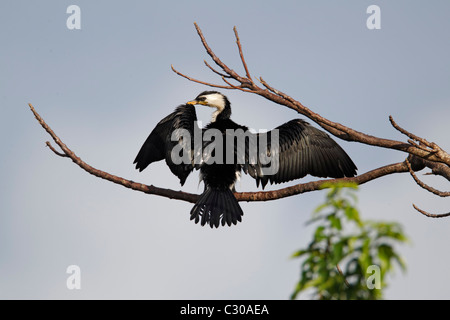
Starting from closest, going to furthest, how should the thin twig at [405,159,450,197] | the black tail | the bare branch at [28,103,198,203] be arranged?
the thin twig at [405,159,450,197] < the bare branch at [28,103,198,203] < the black tail

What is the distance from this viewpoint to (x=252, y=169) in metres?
7.45

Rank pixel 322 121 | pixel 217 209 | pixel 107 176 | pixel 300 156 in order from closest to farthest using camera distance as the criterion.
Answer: pixel 322 121, pixel 107 176, pixel 217 209, pixel 300 156

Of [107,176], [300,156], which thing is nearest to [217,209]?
[107,176]

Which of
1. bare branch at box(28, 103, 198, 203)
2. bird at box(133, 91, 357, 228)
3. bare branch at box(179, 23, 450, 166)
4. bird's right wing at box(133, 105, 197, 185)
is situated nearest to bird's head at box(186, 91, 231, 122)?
bird at box(133, 91, 357, 228)

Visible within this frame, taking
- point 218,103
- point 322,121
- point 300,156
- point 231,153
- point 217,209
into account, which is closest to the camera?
point 322,121

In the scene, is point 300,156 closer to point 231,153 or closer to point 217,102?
point 231,153

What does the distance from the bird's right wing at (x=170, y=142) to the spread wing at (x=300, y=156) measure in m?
0.96

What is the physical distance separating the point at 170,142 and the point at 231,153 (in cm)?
103

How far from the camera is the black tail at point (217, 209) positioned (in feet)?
21.7

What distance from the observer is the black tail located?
6621mm

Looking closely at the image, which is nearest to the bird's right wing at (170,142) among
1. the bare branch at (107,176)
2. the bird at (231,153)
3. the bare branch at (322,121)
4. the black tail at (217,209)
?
the bird at (231,153)

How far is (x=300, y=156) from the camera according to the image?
7.86 metres

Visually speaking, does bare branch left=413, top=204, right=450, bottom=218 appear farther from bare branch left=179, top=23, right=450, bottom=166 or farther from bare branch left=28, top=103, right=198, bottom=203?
bare branch left=28, top=103, right=198, bottom=203

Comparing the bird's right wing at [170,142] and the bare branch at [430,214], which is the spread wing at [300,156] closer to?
the bird's right wing at [170,142]
